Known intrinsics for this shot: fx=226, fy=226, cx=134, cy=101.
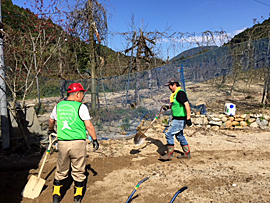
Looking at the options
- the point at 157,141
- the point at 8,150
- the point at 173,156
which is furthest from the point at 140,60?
the point at 8,150

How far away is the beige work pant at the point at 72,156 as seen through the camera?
3059mm

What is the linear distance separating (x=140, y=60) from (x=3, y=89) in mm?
5043

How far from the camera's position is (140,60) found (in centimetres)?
877

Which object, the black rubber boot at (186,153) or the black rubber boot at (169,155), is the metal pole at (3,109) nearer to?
the black rubber boot at (169,155)

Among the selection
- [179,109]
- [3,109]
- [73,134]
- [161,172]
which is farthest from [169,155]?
[3,109]

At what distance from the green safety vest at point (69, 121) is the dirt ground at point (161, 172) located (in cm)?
98

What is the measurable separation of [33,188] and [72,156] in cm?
90

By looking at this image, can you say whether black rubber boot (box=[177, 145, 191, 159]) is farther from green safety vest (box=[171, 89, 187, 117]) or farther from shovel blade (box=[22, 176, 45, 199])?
shovel blade (box=[22, 176, 45, 199])

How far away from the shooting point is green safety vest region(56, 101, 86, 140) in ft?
9.96

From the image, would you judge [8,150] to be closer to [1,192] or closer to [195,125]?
[1,192]

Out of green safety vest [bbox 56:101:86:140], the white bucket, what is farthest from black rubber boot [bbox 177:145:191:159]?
the white bucket

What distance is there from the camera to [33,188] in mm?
3365

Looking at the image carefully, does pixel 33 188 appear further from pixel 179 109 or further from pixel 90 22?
pixel 90 22

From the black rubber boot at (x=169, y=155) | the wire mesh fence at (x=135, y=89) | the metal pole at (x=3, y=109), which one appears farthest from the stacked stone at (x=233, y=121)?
the metal pole at (x=3, y=109)
